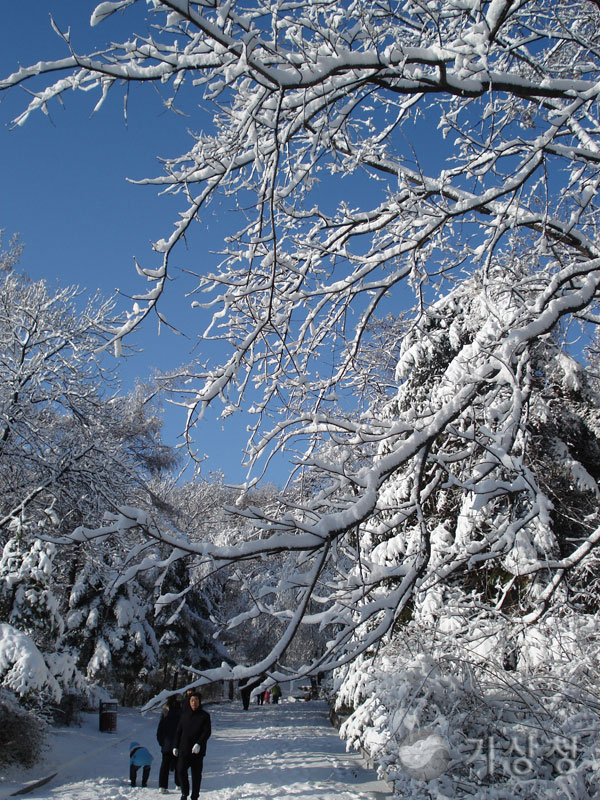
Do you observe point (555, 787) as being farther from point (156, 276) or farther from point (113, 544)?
point (113, 544)

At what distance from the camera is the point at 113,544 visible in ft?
45.4

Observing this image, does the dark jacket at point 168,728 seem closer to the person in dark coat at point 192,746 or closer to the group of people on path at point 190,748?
the group of people on path at point 190,748

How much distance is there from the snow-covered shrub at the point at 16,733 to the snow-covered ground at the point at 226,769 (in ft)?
0.69

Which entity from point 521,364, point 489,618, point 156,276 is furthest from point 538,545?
point 156,276

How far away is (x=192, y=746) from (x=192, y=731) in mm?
165

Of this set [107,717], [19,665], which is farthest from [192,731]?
[107,717]

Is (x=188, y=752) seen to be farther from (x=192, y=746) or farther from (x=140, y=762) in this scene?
(x=140, y=762)

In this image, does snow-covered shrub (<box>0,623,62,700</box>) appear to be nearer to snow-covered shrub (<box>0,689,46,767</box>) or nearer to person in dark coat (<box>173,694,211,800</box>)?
snow-covered shrub (<box>0,689,46,767</box>)

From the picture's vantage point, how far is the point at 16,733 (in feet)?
30.7

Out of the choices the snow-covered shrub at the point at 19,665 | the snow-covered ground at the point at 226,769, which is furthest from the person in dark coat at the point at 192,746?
the snow-covered shrub at the point at 19,665

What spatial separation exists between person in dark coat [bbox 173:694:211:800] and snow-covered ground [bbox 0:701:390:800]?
30.7 inches

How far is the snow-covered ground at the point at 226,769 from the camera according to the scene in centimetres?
870

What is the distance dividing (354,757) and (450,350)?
8.30 meters

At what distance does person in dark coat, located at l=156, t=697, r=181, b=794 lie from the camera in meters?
9.34
